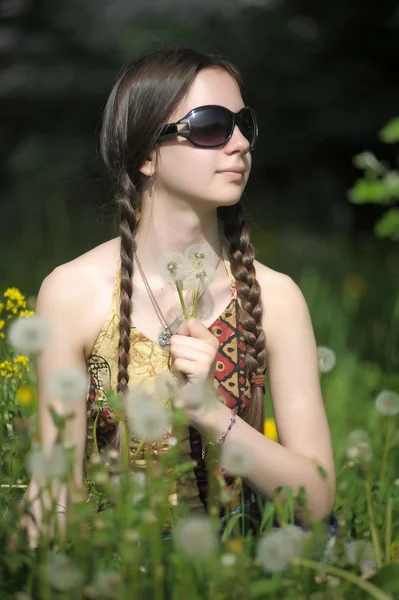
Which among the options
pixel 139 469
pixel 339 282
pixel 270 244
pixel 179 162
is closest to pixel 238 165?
pixel 179 162

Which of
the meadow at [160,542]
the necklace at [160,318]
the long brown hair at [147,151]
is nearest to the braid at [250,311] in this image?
the long brown hair at [147,151]

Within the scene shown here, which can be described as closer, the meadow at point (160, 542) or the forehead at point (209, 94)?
the meadow at point (160, 542)

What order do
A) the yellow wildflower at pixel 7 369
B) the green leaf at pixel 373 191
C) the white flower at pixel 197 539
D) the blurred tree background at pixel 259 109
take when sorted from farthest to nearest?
the blurred tree background at pixel 259 109, the green leaf at pixel 373 191, the yellow wildflower at pixel 7 369, the white flower at pixel 197 539

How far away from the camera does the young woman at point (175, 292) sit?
210 centimetres

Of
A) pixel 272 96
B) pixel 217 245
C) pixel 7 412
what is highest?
pixel 272 96

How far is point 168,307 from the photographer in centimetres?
218

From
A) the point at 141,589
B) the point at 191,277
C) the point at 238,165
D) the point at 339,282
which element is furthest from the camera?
the point at 339,282

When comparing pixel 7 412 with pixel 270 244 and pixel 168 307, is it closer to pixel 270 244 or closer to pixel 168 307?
pixel 168 307

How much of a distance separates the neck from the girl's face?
0.13ft

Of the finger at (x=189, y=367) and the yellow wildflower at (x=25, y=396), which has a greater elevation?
the finger at (x=189, y=367)

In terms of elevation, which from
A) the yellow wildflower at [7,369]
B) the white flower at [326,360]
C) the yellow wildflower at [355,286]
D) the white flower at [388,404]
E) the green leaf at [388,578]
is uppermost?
the yellow wildflower at [355,286]

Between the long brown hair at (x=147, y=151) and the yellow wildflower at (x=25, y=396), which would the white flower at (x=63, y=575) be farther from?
the yellow wildflower at (x=25, y=396)

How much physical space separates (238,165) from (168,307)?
1.31 ft

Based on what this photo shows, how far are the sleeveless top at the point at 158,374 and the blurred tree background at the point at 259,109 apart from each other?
265cm
